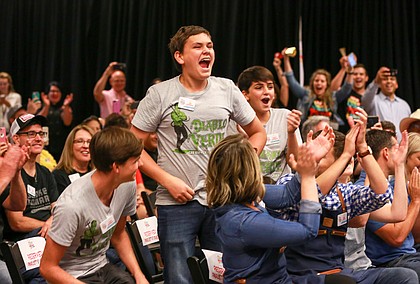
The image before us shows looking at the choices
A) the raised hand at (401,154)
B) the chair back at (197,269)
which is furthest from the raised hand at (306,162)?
the raised hand at (401,154)

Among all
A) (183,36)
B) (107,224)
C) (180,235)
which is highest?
(183,36)

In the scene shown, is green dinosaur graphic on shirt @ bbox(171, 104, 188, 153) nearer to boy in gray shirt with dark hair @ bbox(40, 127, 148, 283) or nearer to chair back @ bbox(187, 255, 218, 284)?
boy in gray shirt with dark hair @ bbox(40, 127, 148, 283)

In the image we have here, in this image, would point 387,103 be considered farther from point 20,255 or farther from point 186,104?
point 20,255

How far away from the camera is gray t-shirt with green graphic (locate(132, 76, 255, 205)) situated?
3.63 meters

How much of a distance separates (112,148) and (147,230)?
1.13 meters

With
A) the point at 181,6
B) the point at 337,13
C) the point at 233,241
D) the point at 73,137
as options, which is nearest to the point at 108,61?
the point at 181,6

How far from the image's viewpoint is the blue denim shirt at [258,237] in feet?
9.48

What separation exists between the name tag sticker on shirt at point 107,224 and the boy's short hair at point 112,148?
0.78 ft

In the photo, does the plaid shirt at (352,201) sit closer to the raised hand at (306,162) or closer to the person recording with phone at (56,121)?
the raised hand at (306,162)

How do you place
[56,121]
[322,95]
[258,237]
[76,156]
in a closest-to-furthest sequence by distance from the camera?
[258,237] < [76,156] < [322,95] < [56,121]

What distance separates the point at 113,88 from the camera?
9.07 meters

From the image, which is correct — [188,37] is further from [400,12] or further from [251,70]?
[400,12]

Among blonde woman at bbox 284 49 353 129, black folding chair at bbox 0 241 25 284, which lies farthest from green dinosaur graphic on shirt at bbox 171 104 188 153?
blonde woman at bbox 284 49 353 129

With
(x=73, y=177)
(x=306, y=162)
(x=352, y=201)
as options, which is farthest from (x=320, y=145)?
(x=73, y=177)
